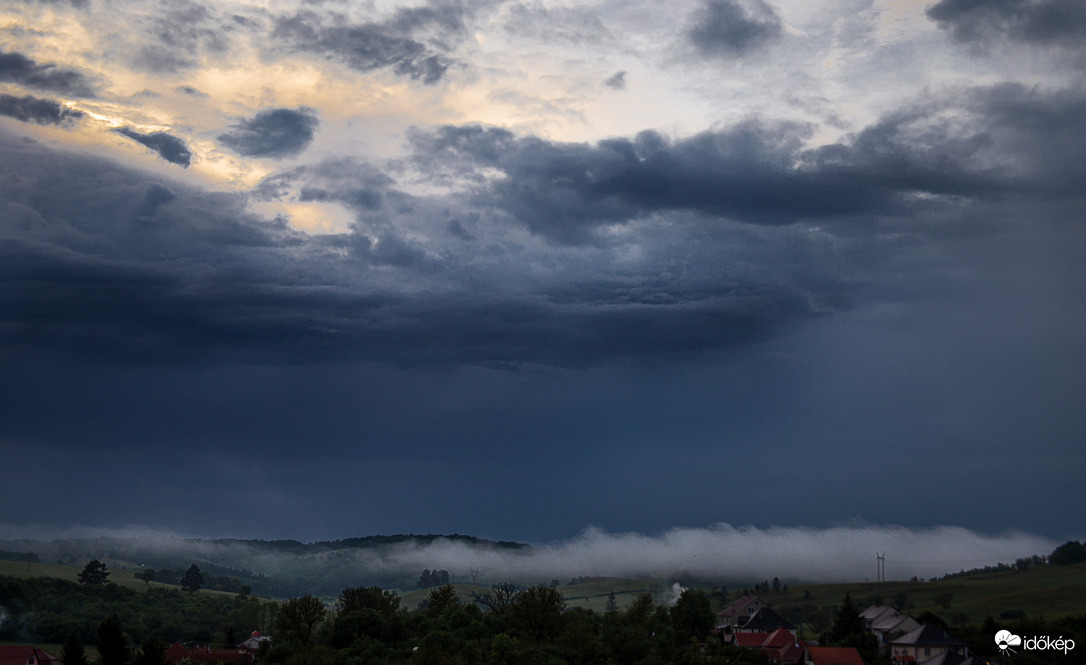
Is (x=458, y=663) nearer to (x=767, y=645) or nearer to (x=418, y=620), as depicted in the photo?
(x=418, y=620)

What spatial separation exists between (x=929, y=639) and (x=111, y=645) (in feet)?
445

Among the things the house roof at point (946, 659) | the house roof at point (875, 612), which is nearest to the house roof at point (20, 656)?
the house roof at point (946, 659)

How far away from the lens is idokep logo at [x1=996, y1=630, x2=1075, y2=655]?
435 feet

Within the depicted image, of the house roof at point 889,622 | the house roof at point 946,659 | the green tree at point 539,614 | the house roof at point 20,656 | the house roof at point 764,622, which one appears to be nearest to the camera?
the house roof at point 946,659

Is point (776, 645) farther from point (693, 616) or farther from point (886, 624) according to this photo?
point (886, 624)

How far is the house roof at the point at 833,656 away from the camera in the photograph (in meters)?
138

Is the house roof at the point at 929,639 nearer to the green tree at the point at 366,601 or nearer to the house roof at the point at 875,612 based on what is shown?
the house roof at the point at 875,612

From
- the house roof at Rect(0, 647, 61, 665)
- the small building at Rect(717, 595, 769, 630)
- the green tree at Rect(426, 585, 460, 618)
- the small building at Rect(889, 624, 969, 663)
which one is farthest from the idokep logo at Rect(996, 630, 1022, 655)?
the house roof at Rect(0, 647, 61, 665)

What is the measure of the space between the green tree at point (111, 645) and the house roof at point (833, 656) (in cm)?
11145

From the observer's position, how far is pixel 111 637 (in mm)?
142000

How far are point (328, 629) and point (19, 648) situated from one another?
52404 mm

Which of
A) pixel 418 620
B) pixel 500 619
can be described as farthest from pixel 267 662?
pixel 500 619

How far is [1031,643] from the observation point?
452 feet

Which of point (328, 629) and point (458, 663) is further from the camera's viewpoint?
point (328, 629)
